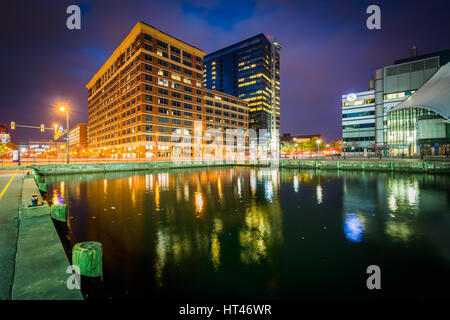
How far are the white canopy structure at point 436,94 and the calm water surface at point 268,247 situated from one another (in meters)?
29.2

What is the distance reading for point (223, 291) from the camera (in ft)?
15.5

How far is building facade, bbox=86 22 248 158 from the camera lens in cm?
6638

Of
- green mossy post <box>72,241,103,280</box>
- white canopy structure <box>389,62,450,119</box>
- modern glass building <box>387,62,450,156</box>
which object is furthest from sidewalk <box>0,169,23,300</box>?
modern glass building <box>387,62,450,156</box>

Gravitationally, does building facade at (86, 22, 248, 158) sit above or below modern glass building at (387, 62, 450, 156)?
above

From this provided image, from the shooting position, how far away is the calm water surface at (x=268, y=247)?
4.89 metres

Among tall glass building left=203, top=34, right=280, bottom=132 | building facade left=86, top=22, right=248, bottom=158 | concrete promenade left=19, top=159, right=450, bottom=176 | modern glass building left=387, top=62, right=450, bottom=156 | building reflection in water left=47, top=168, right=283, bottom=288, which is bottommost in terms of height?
building reflection in water left=47, top=168, right=283, bottom=288

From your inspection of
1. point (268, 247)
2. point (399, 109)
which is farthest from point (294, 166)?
point (399, 109)

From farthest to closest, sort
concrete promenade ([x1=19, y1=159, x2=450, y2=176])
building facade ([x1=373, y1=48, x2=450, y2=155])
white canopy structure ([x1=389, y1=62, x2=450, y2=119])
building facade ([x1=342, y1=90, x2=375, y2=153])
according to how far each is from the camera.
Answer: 1. building facade ([x1=342, y1=90, x2=375, y2=153])
2. building facade ([x1=373, y1=48, x2=450, y2=155])
3. white canopy structure ([x1=389, y1=62, x2=450, y2=119])
4. concrete promenade ([x1=19, y1=159, x2=450, y2=176])

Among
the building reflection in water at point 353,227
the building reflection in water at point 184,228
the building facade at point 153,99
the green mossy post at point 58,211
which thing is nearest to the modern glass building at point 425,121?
the building reflection in water at point 353,227

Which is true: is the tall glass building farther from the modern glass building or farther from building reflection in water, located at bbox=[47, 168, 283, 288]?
building reflection in water, located at bbox=[47, 168, 283, 288]

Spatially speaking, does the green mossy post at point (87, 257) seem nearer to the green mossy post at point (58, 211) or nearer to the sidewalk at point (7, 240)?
the sidewalk at point (7, 240)

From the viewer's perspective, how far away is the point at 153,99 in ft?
223

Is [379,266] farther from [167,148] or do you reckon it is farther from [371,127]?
[371,127]

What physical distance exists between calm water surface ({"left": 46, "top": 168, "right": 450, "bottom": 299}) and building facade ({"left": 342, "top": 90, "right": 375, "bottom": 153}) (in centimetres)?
7836
